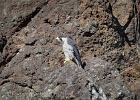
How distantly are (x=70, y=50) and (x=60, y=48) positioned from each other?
30 centimetres

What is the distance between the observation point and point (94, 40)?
22.1 ft

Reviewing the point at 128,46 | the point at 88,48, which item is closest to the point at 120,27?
the point at 128,46

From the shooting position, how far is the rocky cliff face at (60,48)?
595 cm

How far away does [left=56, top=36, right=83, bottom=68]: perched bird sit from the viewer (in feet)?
20.7

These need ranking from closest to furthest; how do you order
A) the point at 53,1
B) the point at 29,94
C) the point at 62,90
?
the point at 62,90
the point at 29,94
the point at 53,1

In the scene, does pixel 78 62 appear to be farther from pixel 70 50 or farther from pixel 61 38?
pixel 61 38

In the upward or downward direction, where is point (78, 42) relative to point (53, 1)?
downward

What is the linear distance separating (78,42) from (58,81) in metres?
1.23

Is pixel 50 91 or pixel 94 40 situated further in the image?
pixel 94 40

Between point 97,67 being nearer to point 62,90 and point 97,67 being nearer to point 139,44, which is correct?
point 62,90

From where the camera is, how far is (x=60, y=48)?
259 inches

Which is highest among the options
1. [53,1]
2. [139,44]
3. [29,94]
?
[53,1]

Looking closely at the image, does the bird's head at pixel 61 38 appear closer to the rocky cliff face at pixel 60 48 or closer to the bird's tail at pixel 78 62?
the rocky cliff face at pixel 60 48

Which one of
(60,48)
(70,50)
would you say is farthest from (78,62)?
(60,48)
